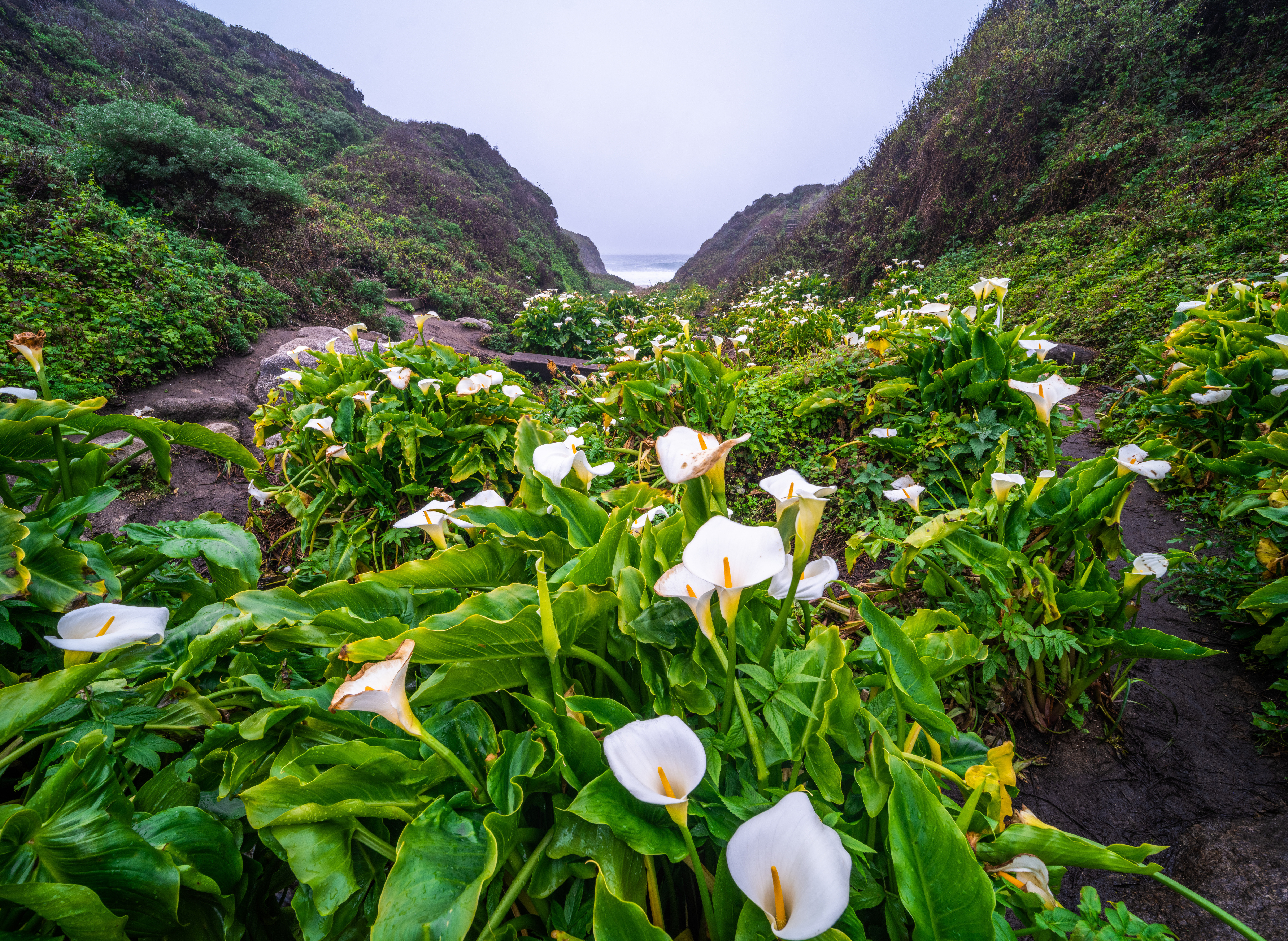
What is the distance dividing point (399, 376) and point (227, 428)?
2331mm

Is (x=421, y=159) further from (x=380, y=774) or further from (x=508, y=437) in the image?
(x=380, y=774)

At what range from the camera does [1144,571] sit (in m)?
1.19

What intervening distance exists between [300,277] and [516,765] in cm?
888

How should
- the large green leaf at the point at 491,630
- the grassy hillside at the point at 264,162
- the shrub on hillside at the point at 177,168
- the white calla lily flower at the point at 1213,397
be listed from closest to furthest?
the large green leaf at the point at 491,630 → the white calla lily flower at the point at 1213,397 → the shrub on hillside at the point at 177,168 → the grassy hillside at the point at 264,162

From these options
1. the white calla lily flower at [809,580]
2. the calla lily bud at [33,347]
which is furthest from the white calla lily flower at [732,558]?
the calla lily bud at [33,347]

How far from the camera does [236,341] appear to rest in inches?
193

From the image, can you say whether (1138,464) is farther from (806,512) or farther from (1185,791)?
(806,512)

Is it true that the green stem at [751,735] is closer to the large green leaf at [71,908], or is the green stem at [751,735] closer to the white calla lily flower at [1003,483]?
the large green leaf at [71,908]

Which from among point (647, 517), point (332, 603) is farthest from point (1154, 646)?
point (332, 603)

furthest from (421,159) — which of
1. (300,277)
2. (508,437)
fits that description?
(508,437)

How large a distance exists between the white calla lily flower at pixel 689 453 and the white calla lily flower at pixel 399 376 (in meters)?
1.98

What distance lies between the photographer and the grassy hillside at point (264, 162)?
658 centimetres

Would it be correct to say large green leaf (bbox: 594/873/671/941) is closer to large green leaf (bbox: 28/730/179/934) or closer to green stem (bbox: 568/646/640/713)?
green stem (bbox: 568/646/640/713)

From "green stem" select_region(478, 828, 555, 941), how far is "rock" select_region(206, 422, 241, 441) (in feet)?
13.7
